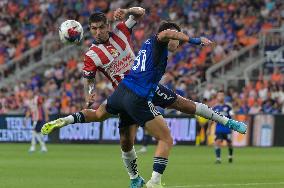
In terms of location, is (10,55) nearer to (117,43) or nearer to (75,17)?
(75,17)

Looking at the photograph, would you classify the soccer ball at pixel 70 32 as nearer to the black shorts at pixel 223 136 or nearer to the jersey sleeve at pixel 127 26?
→ the jersey sleeve at pixel 127 26

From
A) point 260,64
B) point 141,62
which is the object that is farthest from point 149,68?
point 260,64

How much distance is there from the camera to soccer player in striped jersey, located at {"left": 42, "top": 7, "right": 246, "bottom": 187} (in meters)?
14.4

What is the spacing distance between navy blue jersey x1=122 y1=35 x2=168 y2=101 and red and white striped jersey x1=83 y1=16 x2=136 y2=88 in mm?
1535

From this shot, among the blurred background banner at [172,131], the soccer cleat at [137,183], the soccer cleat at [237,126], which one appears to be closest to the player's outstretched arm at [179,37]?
the soccer cleat at [237,126]

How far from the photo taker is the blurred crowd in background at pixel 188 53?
3531 centimetres

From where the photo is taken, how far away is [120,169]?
20.8 meters

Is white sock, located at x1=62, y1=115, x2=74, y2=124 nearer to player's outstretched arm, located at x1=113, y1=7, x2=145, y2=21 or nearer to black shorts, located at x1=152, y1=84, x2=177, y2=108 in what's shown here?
black shorts, located at x1=152, y1=84, x2=177, y2=108

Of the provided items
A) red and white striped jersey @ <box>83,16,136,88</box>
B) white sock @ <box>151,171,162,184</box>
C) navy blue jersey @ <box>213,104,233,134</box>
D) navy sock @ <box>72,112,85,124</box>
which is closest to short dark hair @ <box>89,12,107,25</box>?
red and white striped jersey @ <box>83,16,136,88</box>

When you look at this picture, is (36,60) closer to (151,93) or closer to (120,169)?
(120,169)

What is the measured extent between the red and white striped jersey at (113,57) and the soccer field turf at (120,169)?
6.48 ft

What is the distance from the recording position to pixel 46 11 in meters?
46.0

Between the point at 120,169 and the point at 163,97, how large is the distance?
22.1 ft

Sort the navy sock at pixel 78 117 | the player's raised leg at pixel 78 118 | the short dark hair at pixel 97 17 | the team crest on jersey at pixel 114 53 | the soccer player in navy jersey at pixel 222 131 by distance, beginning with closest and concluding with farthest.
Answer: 1. the player's raised leg at pixel 78 118
2. the navy sock at pixel 78 117
3. the short dark hair at pixel 97 17
4. the team crest on jersey at pixel 114 53
5. the soccer player in navy jersey at pixel 222 131
